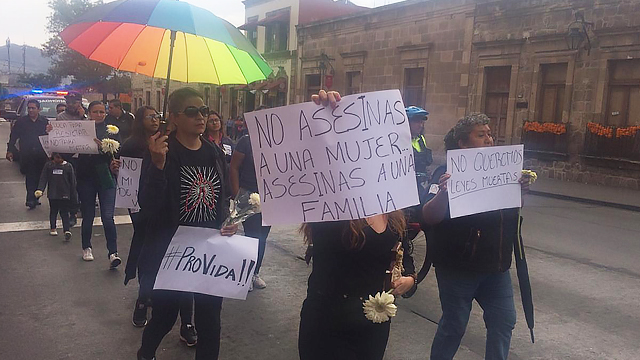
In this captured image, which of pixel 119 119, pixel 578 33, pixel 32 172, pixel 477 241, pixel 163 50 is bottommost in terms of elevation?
pixel 32 172

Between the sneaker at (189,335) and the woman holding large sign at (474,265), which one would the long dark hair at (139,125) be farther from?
the woman holding large sign at (474,265)

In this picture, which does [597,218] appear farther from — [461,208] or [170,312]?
[170,312]

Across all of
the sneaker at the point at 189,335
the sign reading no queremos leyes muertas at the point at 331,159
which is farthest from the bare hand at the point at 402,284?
the sneaker at the point at 189,335

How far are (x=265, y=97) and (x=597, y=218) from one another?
80.4ft

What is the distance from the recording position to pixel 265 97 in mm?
32281

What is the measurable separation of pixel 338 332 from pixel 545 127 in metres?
16.2

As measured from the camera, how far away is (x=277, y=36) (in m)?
31.9

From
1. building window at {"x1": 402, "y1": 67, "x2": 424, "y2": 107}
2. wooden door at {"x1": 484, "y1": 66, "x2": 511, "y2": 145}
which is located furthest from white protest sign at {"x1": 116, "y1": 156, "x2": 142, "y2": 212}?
building window at {"x1": 402, "y1": 67, "x2": 424, "y2": 107}

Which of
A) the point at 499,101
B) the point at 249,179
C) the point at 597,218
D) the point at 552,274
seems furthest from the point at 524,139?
the point at 249,179

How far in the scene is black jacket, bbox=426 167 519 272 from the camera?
295cm

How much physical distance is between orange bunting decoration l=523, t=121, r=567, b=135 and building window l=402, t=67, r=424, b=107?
5.44m

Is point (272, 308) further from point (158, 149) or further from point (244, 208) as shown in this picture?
point (158, 149)

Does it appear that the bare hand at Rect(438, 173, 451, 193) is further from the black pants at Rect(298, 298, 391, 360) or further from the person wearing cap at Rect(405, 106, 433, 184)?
the person wearing cap at Rect(405, 106, 433, 184)

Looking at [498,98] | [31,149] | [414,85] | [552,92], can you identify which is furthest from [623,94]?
[31,149]
